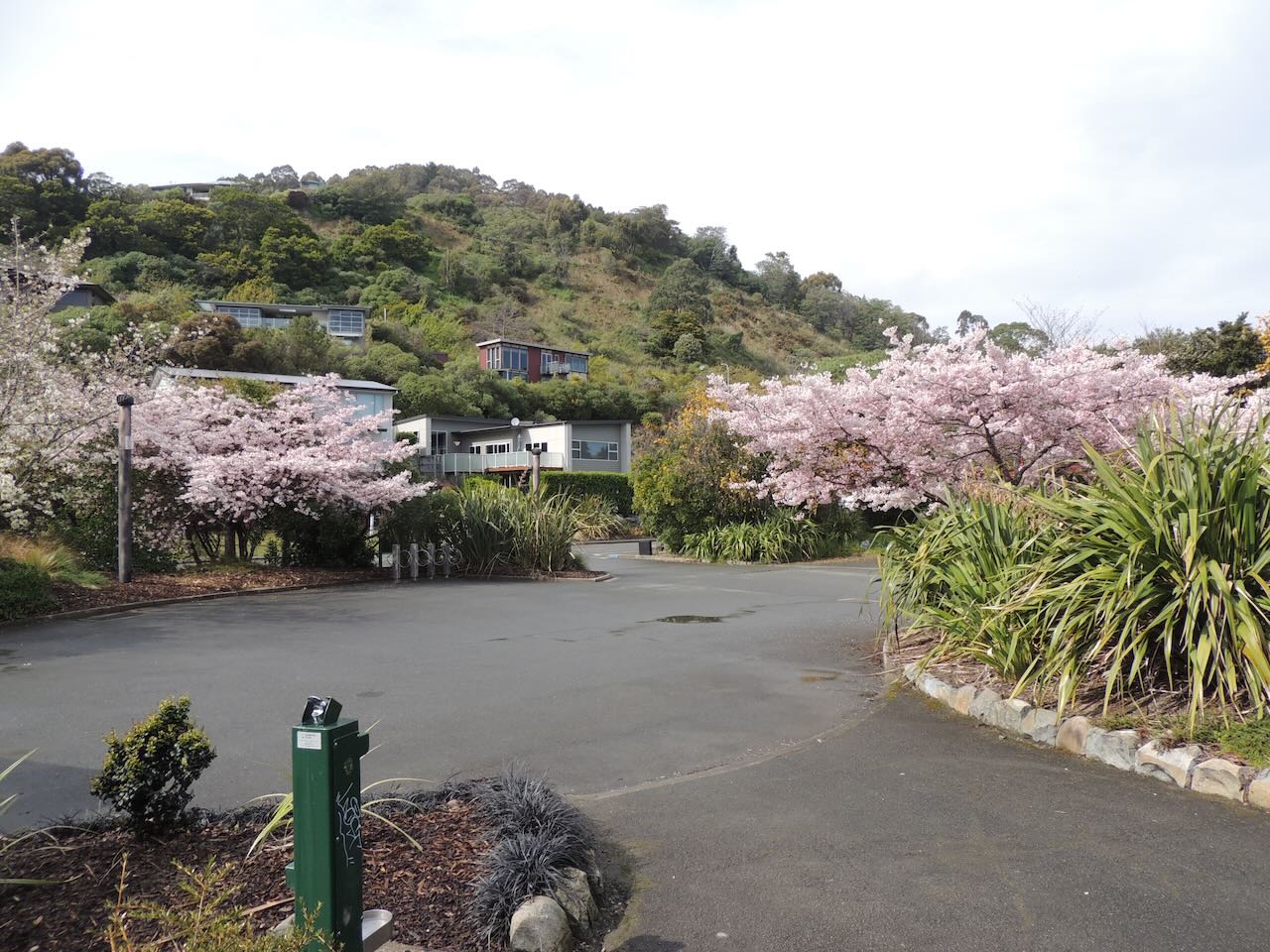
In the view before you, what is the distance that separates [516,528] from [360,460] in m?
3.72

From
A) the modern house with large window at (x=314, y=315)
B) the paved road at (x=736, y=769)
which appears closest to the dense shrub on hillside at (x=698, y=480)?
the paved road at (x=736, y=769)

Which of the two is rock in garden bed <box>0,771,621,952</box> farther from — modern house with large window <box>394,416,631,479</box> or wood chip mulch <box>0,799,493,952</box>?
modern house with large window <box>394,416,631,479</box>

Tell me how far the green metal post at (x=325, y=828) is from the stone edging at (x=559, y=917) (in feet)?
1.90

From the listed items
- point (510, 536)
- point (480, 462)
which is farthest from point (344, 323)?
point (510, 536)

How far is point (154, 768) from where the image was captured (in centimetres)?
356

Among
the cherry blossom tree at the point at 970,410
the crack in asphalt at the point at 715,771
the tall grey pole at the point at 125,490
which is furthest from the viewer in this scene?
the tall grey pole at the point at 125,490

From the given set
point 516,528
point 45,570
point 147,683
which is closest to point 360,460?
point 516,528

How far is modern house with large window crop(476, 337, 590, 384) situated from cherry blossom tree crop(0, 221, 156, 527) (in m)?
52.6

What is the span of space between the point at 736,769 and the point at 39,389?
1334 centimetres

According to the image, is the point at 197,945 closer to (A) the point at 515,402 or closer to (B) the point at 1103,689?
(B) the point at 1103,689

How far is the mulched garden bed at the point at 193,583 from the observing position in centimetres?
1318

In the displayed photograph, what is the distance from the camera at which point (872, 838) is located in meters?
4.13

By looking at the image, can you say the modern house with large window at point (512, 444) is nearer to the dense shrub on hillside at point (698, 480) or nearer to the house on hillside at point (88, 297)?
the house on hillside at point (88, 297)

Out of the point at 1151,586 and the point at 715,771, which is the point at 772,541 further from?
the point at 715,771
